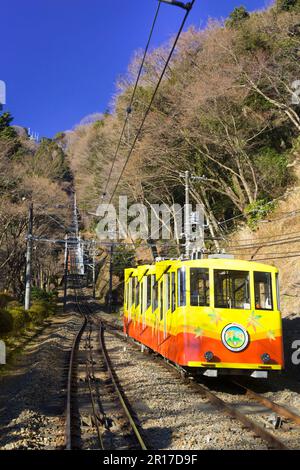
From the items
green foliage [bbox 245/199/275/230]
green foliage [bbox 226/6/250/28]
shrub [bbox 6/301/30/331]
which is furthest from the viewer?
green foliage [bbox 226/6/250/28]

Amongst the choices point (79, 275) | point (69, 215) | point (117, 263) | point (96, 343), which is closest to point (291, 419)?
point (96, 343)

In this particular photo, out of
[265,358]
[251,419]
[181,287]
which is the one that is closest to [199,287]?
[181,287]

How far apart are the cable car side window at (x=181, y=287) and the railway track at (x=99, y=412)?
85.9 inches

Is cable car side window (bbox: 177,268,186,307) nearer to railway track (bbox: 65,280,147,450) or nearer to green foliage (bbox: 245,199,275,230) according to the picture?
railway track (bbox: 65,280,147,450)

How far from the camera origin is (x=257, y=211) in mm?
23547

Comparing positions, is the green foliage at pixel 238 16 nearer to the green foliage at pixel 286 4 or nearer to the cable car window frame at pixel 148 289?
the green foliage at pixel 286 4

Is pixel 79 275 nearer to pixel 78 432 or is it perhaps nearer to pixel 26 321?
pixel 26 321

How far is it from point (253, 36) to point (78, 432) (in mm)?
22329

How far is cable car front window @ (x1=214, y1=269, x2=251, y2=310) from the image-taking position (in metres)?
9.77

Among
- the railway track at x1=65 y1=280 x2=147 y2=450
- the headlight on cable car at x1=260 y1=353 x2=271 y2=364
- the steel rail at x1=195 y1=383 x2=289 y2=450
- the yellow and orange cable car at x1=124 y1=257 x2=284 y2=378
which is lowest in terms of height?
the railway track at x1=65 y1=280 x2=147 y2=450

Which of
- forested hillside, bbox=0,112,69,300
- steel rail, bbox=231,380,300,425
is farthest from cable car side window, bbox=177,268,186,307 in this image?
forested hillside, bbox=0,112,69,300

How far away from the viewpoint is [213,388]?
33.7 ft

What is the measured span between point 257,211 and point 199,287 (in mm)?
14520

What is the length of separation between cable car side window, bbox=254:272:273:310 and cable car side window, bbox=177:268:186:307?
1480mm
